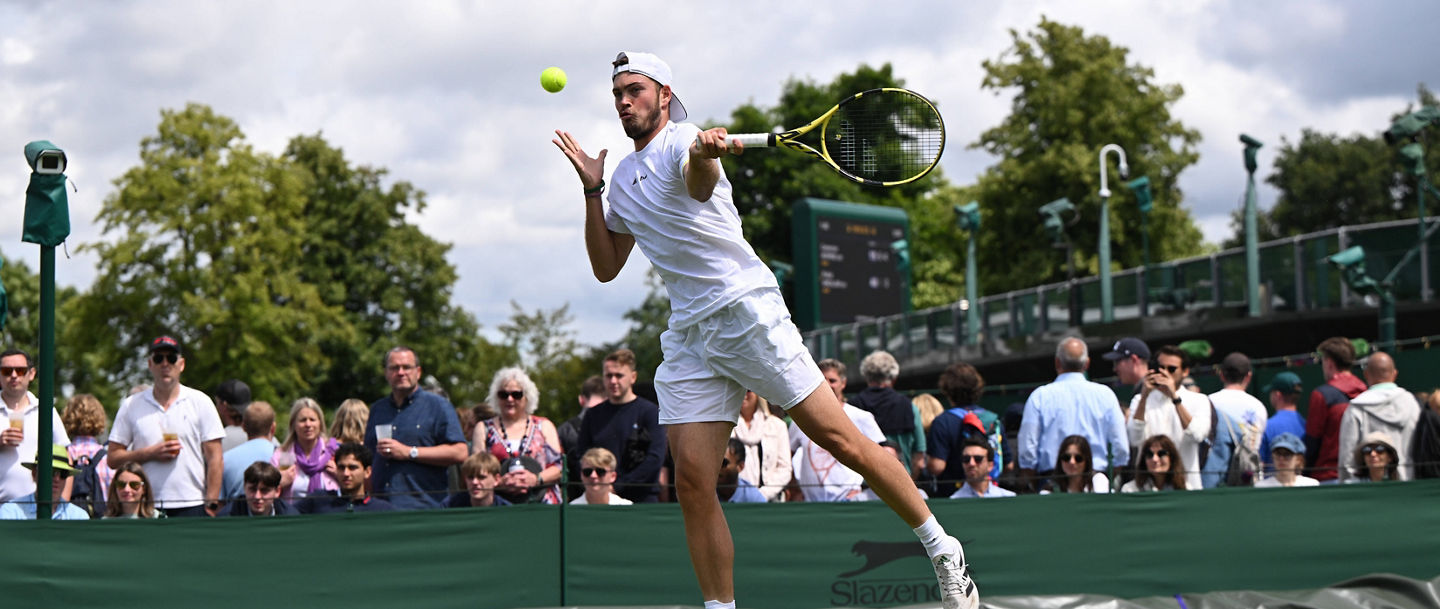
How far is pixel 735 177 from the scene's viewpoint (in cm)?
5006

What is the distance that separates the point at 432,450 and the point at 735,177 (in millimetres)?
42078

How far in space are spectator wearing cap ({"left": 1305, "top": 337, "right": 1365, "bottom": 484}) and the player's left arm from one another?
223 inches

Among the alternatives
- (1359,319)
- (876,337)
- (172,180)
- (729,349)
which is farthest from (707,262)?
(172,180)

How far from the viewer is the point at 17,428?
827 cm

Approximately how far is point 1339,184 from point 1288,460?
2170 inches

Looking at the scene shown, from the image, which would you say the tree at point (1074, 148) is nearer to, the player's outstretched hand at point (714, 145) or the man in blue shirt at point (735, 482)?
the man in blue shirt at point (735, 482)

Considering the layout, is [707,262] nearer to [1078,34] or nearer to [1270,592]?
[1270,592]

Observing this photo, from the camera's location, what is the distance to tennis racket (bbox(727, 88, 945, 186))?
527cm

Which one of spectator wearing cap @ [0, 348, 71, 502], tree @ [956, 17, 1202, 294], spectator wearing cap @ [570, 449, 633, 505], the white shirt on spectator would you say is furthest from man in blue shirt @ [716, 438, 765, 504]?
tree @ [956, 17, 1202, 294]

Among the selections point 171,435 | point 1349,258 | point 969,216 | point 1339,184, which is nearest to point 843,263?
point 969,216

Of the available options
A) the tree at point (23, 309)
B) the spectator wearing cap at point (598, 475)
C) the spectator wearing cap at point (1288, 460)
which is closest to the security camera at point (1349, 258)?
the spectator wearing cap at point (1288, 460)

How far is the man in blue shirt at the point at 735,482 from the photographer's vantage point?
8273 millimetres

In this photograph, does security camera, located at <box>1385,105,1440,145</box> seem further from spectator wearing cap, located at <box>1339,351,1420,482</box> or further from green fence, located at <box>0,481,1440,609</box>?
green fence, located at <box>0,481,1440,609</box>

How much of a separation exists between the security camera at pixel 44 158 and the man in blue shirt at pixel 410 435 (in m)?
1.99
